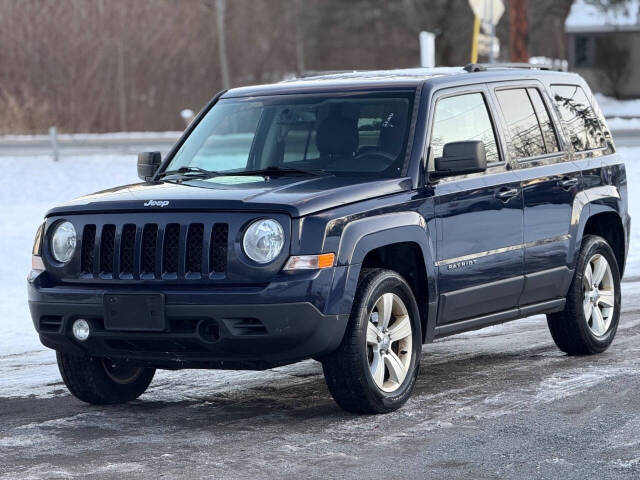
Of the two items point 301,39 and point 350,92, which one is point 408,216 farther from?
point 301,39

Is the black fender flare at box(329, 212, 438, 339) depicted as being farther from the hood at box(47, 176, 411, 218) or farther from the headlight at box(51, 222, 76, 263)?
the headlight at box(51, 222, 76, 263)

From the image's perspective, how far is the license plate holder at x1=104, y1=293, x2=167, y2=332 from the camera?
673 cm

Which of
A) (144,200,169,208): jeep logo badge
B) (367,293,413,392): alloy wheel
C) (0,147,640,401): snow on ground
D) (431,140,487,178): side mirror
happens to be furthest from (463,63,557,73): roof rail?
(144,200,169,208): jeep logo badge

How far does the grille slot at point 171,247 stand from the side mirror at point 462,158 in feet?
5.15

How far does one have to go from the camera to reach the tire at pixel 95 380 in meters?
7.62

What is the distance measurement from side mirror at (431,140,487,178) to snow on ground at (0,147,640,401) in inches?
67.9

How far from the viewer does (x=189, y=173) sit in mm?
7941

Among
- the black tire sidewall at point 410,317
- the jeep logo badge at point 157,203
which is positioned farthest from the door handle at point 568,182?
the jeep logo badge at point 157,203

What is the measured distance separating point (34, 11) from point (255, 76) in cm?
1674

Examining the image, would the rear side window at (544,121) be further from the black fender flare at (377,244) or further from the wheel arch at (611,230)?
the black fender flare at (377,244)

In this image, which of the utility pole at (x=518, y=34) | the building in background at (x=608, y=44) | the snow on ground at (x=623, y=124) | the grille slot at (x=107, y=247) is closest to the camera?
the grille slot at (x=107, y=247)

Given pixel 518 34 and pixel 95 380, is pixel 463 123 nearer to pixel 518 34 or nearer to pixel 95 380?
pixel 95 380

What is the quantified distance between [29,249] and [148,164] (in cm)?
746

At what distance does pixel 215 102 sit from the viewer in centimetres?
863
